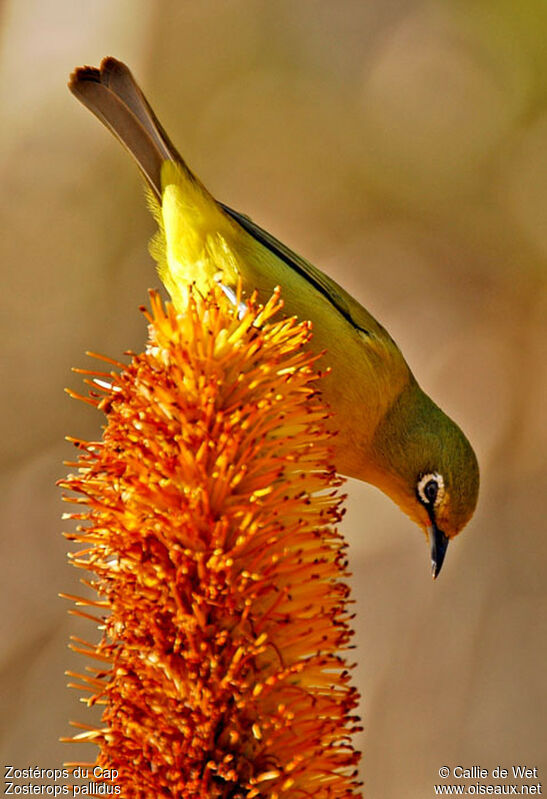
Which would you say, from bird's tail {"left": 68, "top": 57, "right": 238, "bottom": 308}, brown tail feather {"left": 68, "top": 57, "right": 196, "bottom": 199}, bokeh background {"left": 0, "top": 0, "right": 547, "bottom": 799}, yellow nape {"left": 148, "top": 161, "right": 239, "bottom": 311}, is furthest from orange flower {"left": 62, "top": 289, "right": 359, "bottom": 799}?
bokeh background {"left": 0, "top": 0, "right": 547, "bottom": 799}

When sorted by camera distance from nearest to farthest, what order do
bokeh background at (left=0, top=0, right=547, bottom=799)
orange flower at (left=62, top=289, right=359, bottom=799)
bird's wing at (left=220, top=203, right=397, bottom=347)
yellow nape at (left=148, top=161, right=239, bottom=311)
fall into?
orange flower at (left=62, top=289, right=359, bottom=799) < yellow nape at (left=148, top=161, right=239, bottom=311) < bird's wing at (left=220, top=203, right=397, bottom=347) < bokeh background at (left=0, top=0, right=547, bottom=799)

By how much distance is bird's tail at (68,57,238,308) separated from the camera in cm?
393

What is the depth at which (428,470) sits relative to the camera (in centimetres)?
439

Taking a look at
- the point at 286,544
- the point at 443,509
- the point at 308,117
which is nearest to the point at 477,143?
the point at 308,117

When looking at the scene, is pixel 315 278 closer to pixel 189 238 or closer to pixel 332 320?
pixel 332 320

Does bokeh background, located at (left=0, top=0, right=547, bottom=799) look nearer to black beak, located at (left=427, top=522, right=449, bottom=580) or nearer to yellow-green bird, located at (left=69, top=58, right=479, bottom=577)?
black beak, located at (left=427, top=522, right=449, bottom=580)

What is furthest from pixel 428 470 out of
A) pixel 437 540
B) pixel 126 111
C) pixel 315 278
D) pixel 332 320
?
pixel 126 111

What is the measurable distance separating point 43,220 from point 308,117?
1.83 meters

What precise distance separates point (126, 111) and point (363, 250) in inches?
108

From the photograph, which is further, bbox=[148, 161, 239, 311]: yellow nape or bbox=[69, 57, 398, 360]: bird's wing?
bbox=[69, 57, 398, 360]: bird's wing

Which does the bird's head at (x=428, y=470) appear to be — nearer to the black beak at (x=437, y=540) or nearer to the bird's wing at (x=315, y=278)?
the black beak at (x=437, y=540)

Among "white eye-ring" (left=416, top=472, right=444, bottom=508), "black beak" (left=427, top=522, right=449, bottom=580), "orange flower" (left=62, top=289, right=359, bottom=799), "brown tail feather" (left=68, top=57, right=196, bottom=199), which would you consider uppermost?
"brown tail feather" (left=68, top=57, right=196, bottom=199)

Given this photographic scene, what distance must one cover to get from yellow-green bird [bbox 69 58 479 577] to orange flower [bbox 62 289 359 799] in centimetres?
151

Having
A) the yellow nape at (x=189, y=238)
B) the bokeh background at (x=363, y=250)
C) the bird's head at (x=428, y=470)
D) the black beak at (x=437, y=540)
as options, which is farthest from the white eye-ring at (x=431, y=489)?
the bokeh background at (x=363, y=250)
